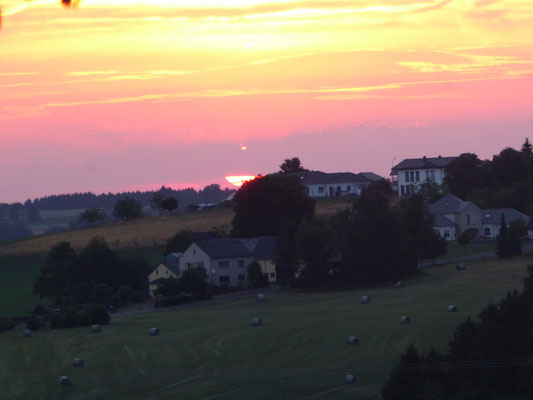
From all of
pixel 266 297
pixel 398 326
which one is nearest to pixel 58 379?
pixel 398 326

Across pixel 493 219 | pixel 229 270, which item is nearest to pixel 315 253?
pixel 229 270

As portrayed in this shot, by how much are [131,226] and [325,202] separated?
2953 centimetres

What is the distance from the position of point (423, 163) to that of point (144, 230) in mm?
48352

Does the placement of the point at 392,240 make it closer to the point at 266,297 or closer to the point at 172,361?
the point at 266,297

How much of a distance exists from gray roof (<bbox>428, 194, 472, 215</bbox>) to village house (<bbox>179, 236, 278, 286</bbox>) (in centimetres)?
2956

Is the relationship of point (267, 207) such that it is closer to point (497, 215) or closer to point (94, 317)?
point (497, 215)

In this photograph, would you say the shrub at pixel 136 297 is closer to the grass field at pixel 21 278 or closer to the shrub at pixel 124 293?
the shrub at pixel 124 293

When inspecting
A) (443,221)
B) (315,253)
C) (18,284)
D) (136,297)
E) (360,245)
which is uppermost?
(443,221)

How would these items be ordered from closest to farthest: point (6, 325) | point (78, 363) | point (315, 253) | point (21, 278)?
point (78, 363) < point (6, 325) < point (315, 253) < point (21, 278)

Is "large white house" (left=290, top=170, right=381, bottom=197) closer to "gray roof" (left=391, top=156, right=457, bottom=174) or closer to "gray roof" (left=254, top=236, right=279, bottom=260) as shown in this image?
"gray roof" (left=391, top=156, right=457, bottom=174)

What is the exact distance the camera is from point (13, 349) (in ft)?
204

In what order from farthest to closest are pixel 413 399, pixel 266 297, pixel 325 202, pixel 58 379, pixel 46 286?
1. pixel 325 202
2. pixel 46 286
3. pixel 266 297
4. pixel 58 379
5. pixel 413 399

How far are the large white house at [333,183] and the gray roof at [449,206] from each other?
45.3 meters

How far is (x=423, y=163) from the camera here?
161000 mm
